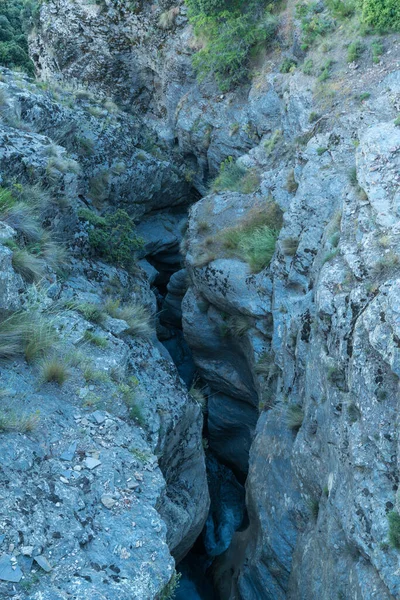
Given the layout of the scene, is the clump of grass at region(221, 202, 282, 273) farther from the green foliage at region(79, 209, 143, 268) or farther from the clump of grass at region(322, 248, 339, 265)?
the clump of grass at region(322, 248, 339, 265)

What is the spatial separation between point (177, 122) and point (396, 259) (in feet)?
44.9

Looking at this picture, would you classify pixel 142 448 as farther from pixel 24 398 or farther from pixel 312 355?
pixel 312 355

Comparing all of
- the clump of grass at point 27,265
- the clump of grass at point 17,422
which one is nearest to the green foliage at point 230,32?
the clump of grass at point 27,265

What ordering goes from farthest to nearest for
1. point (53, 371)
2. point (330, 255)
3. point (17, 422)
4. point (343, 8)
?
point (343, 8) → point (330, 255) → point (53, 371) → point (17, 422)

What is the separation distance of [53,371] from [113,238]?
19.2 ft

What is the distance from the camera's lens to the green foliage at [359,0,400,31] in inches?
480

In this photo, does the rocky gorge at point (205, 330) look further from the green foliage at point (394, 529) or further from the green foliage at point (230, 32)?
the green foliage at point (230, 32)

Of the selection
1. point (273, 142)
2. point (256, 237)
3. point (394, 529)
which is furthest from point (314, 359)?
point (273, 142)

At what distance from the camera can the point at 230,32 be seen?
638 inches

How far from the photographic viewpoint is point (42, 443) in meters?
5.61

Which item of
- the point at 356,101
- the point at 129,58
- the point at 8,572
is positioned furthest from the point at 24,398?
the point at 129,58

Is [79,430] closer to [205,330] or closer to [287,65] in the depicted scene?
[205,330]

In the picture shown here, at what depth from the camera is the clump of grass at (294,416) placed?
911cm

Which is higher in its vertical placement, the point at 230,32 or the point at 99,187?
the point at 230,32
